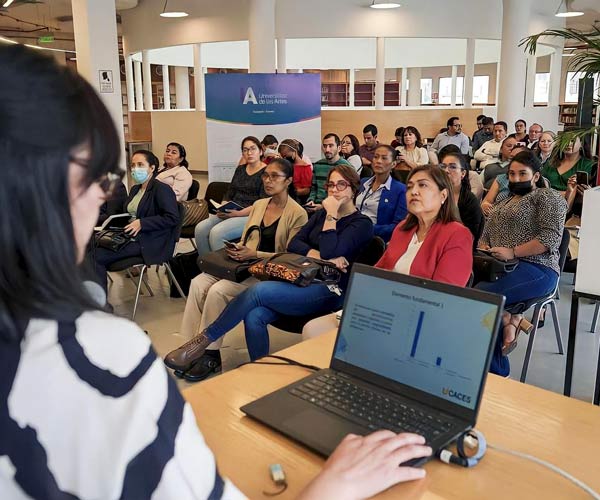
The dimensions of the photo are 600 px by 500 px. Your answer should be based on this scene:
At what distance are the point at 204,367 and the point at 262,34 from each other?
7554 millimetres

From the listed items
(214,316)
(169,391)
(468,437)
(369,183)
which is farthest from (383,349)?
(369,183)

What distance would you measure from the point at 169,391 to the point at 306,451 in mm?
602

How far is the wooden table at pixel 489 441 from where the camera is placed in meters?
1.04

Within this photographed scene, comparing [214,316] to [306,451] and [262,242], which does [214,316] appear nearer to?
[262,242]

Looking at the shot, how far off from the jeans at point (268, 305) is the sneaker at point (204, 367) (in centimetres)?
31

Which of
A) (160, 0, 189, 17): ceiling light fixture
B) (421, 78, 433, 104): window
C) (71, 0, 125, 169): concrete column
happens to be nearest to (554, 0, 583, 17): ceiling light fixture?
(421, 78, 433, 104): window

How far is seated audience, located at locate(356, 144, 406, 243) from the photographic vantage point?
4.37m

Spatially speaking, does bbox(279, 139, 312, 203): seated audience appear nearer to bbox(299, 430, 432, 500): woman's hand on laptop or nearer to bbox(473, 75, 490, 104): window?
bbox(299, 430, 432, 500): woman's hand on laptop

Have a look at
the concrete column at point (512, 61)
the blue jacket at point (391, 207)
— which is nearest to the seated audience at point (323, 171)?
the blue jacket at point (391, 207)

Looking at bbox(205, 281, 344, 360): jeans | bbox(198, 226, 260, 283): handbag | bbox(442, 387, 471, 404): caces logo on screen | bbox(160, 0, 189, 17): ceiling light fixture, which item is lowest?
bbox(205, 281, 344, 360): jeans

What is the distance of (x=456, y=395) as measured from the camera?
1.21 metres

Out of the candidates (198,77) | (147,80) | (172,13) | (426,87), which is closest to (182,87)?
(147,80)

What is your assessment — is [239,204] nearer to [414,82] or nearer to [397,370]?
[397,370]

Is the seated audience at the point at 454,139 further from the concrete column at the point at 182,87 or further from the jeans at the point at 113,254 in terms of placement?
the concrete column at the point at 182,87
